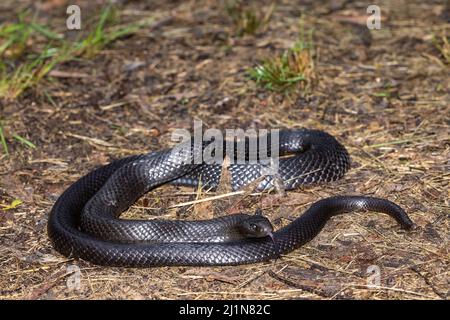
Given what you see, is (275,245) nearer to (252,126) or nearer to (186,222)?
(186,222)

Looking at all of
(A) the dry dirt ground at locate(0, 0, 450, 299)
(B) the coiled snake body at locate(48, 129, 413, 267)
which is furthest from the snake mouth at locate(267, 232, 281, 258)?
(A) the dry dirt ground at locate(0, 0, 450, 299)

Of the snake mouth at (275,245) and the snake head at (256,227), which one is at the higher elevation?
the snake head at (256,227)

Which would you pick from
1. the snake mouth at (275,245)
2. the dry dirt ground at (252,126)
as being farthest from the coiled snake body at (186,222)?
the dry dirt ground at (252,126)

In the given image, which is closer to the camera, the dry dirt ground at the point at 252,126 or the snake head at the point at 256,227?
the dry dirt ground at the point at 252,126

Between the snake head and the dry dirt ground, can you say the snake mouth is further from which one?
the dry dirt ground

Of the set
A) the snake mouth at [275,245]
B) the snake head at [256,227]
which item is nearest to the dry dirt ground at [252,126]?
the snake mouth at [275,245]

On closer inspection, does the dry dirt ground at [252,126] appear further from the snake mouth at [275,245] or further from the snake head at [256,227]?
the snake head at [256,227]

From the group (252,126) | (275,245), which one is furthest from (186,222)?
(252,126)
